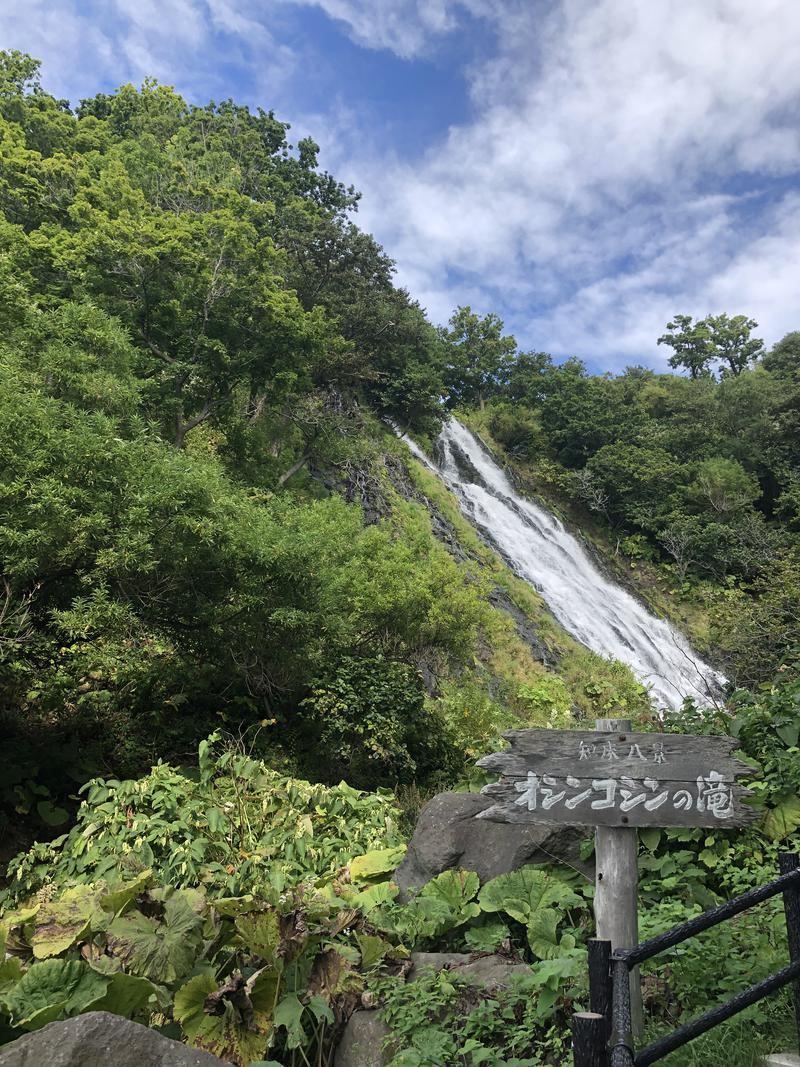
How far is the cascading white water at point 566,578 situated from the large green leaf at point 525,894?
46.1 feet

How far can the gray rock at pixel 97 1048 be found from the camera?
6.74 ft

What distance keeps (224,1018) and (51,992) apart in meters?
0.66

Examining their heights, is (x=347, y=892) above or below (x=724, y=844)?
below

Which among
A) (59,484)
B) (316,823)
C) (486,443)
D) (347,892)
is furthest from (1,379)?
(486,443)

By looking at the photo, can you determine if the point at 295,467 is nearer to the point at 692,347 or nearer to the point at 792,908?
the point at 792,908

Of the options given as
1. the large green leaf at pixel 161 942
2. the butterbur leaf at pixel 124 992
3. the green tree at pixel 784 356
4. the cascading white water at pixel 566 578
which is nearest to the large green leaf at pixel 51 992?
the butterbur leaf at pixel 124 992

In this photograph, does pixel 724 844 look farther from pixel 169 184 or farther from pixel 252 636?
pixel 169 184

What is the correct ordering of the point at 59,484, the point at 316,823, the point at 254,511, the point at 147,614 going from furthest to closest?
the point at 254,511 < the point at 147,614 < the point at 59,484 < the point at 316,823

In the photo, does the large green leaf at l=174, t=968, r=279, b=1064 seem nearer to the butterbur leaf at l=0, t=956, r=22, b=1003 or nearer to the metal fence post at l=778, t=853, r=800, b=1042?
the butterbur leaf at l=0, t=956, r=22, b=1003

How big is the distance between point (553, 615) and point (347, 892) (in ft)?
48.3

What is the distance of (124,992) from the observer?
8.59 feet

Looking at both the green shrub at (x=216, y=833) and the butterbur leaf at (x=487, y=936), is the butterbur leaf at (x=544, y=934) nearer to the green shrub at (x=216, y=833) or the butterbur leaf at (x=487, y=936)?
the butterbur leaf at (x=487, y=936)

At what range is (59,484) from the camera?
5707mm

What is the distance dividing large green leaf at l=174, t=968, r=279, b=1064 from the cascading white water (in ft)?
50.0
